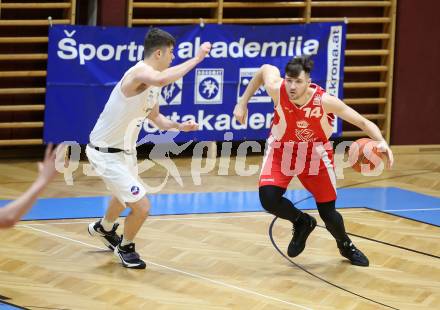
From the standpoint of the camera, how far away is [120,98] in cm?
759

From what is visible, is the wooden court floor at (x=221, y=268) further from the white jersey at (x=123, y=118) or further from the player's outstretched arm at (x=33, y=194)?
the player's outstretched arm at (x=33, y=194)

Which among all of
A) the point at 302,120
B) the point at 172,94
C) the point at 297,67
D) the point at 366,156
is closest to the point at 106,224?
the point at 302,120

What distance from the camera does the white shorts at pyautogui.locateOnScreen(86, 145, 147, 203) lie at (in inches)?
297

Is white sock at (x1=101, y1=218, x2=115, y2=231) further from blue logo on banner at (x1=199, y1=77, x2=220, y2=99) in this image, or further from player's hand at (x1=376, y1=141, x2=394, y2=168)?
blue logo on banner at (x1=199, y1=77, x2=220, y2=99)

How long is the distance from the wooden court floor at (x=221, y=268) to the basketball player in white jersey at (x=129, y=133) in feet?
1.51

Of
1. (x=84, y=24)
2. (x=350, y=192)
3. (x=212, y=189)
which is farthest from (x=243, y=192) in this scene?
(x=84, y=24)

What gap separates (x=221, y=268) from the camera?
25.8 feet

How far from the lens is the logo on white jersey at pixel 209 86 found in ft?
39.6

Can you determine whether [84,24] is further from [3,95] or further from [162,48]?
[162,48]

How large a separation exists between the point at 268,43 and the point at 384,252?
178 inches

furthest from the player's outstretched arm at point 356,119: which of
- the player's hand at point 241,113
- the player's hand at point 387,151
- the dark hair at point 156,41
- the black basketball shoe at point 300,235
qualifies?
the dark hair at point 156,41

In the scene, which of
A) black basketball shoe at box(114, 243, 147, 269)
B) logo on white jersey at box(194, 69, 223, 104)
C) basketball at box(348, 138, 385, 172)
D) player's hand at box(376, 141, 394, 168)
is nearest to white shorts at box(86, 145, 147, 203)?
black basketball shoe at box(114, 243, 147, 269)

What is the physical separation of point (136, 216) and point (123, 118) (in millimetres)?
757

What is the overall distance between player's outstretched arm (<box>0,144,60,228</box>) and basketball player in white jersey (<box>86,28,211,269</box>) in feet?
10.6
